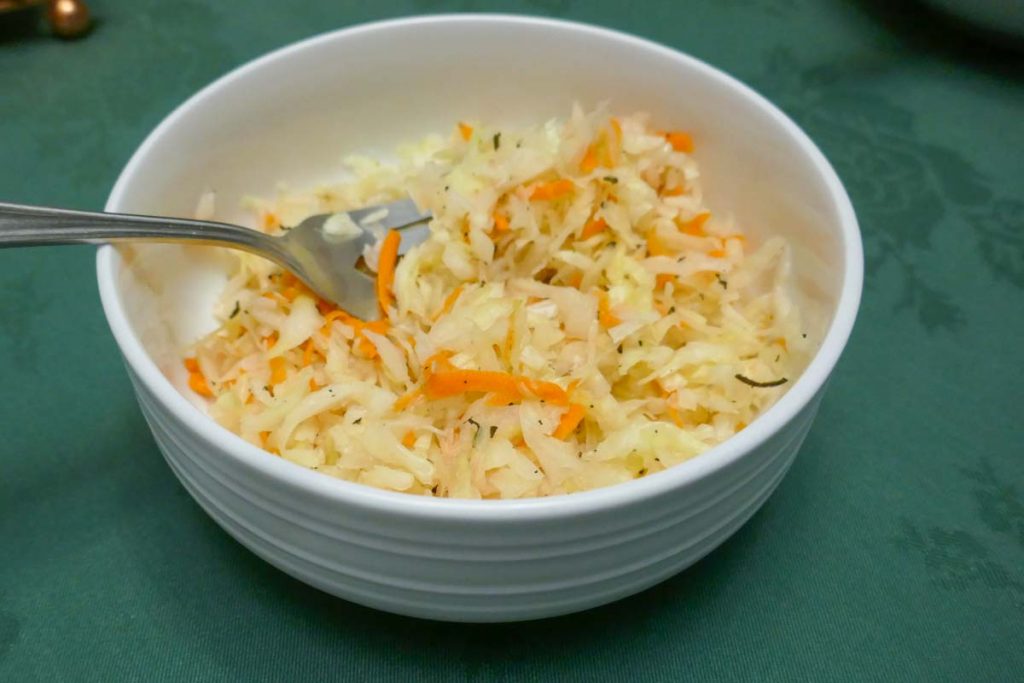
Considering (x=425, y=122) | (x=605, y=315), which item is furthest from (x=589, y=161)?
(x=425, y=122)

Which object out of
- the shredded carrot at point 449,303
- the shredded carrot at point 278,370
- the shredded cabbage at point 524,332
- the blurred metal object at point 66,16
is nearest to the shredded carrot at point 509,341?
the shredded cabbage at point 524,332

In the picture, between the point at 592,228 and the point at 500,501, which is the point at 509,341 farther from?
the point at 500,501

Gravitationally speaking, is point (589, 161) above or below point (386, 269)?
above

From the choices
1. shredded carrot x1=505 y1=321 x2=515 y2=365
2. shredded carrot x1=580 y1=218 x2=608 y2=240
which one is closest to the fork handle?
shredded carrot x1=505 y1=321 x2=515 y2=365

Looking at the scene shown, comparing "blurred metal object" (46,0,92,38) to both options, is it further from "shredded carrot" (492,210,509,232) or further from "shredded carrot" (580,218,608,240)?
"shredded carrot" (580,218,608,240)

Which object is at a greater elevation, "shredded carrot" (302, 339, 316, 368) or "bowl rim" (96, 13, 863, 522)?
"bowl rim" (96, 13, 863, 522)

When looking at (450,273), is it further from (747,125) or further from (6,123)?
(6,123)
